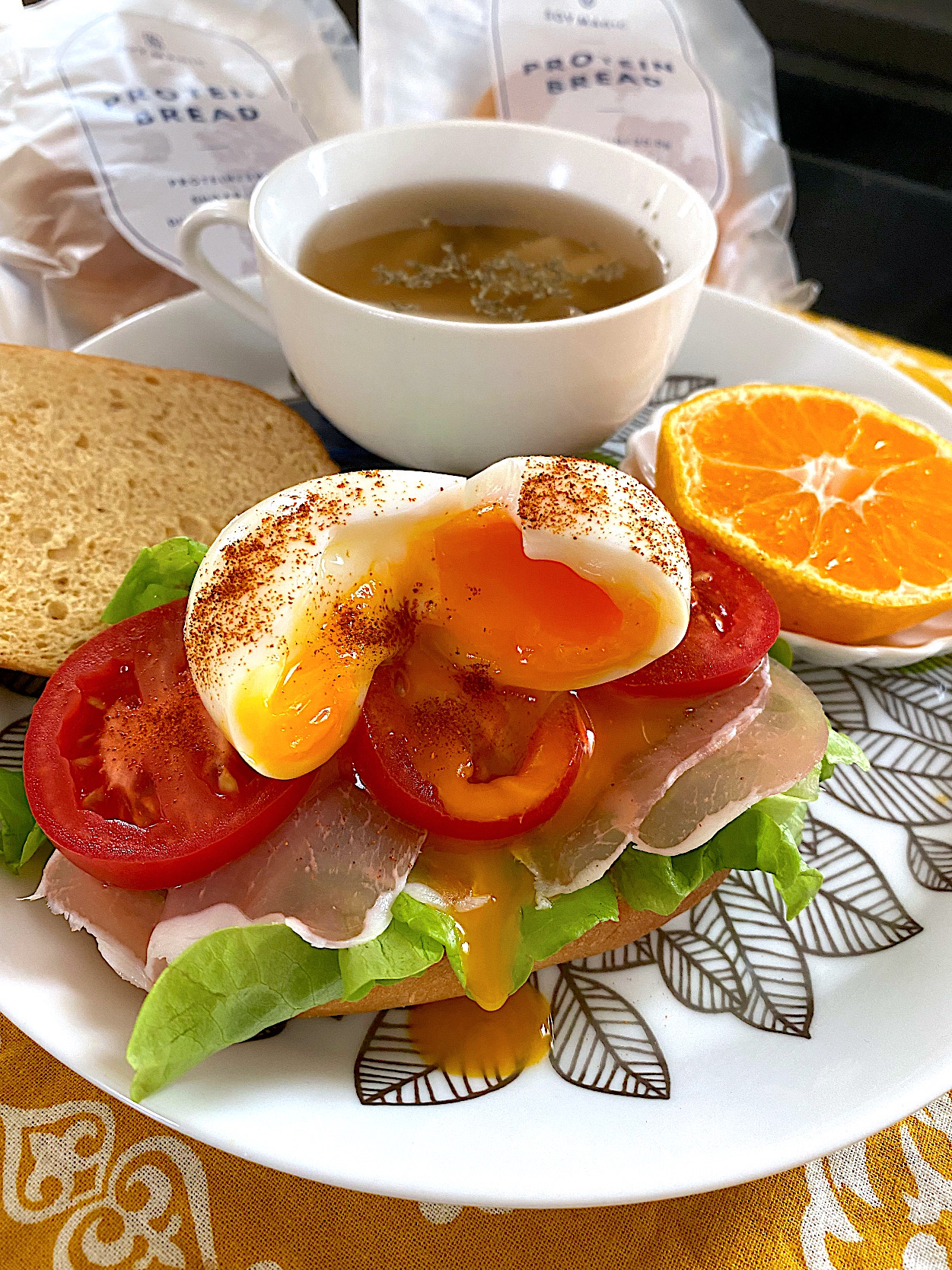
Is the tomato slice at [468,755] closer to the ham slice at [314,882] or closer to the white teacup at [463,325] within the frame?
the ham slice at [314,882]

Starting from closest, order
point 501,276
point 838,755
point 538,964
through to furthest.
A: point 538,964 → point 838,755 → point 501,276

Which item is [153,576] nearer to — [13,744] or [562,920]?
[13,744]

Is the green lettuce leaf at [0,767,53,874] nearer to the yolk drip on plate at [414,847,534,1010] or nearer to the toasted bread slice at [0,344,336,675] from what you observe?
the toasted bread slice at [0,344,336,675]

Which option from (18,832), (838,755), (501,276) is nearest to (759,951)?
(838,755)

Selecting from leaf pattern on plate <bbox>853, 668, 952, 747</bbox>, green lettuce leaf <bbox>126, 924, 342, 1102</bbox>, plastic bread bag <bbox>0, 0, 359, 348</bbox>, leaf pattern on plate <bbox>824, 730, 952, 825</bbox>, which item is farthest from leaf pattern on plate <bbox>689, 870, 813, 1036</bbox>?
plastic bread bag <bbox>0, 0, 359, 348</bbox>

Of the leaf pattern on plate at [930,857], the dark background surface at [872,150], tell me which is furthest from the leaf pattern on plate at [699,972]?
→ the dark background surface at [872,150]

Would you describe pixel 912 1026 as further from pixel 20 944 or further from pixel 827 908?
pixel 20 944
